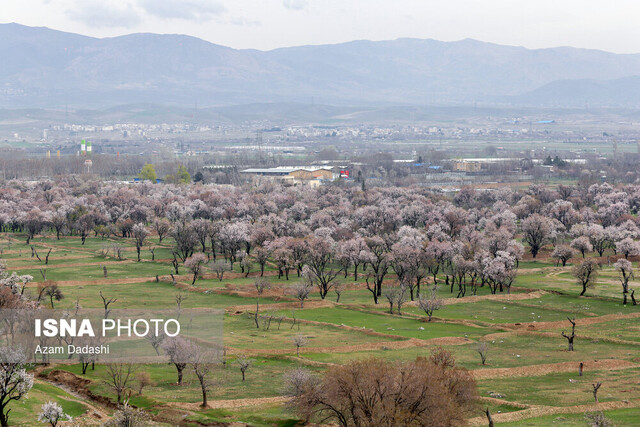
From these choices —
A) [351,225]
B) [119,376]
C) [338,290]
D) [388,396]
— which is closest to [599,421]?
[388,396]

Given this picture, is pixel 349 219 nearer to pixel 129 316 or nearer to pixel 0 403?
pixel 129 316

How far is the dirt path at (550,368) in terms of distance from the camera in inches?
2212

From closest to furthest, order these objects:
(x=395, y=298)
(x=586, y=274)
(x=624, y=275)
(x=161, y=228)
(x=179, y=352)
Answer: (x=179, y=352), (x=395, y=298), (x=624, y=275), (x=586, y=274), (x=161, y=228)

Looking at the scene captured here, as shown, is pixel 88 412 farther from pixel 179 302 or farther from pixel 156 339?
pixel 179 302

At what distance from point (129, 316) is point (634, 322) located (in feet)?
139

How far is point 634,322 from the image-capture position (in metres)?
72.7

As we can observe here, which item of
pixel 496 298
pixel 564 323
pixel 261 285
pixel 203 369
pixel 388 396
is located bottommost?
pixel 496 298

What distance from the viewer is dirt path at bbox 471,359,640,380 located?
5617 cm

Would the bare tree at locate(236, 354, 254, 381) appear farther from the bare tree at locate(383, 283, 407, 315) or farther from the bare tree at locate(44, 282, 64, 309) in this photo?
the bare tree at locate(44, 282, 64, 309)

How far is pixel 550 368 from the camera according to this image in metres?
57.6

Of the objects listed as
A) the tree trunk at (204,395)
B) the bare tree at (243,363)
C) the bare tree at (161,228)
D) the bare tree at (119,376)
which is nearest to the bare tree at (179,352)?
the bare tree at (119,376)

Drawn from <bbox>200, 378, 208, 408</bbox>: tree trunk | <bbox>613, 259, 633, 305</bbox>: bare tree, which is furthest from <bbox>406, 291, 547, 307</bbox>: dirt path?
<bbox>200, 378, 208, 408</bbox>: tree trunk

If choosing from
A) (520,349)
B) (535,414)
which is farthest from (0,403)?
(520,349)

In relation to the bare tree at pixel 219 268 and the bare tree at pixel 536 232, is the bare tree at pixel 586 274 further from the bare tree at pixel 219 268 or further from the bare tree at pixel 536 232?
the bare tree at pixel 219 268
